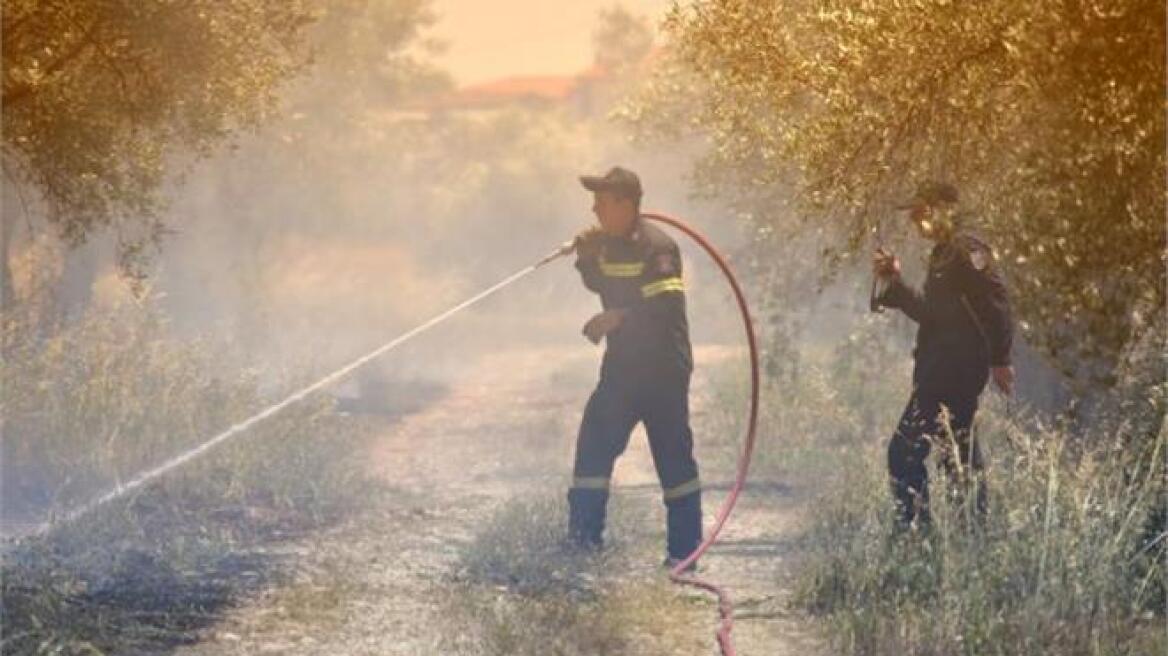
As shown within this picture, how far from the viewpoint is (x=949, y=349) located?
27.7 feet

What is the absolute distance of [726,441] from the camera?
14.9 metres

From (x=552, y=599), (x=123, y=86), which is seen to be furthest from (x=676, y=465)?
(x=123, y=86)

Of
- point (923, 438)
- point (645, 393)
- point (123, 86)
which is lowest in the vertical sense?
point (923, 438)

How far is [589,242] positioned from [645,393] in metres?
0.98

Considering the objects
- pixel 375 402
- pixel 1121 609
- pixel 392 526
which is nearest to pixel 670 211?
pixel 375 402

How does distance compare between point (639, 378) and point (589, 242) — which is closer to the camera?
point (639, 378)

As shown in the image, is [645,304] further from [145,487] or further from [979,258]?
[145,487]

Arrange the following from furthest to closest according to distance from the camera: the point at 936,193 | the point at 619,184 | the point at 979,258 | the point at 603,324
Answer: the point at 619,184, the point at 603,324, the point at 979,258, the point at 936,193

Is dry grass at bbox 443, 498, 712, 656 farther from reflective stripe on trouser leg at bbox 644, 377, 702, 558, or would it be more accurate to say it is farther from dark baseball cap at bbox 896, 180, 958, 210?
dark baseball cap at bbox 896, 180, 958, 210

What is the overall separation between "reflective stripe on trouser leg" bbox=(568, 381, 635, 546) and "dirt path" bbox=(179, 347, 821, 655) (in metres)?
0.44

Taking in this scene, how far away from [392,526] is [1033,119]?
613 cm

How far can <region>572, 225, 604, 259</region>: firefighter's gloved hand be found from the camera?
9.30 meters

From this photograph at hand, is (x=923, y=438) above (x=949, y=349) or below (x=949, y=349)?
below

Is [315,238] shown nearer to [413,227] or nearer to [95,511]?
[413,227]
